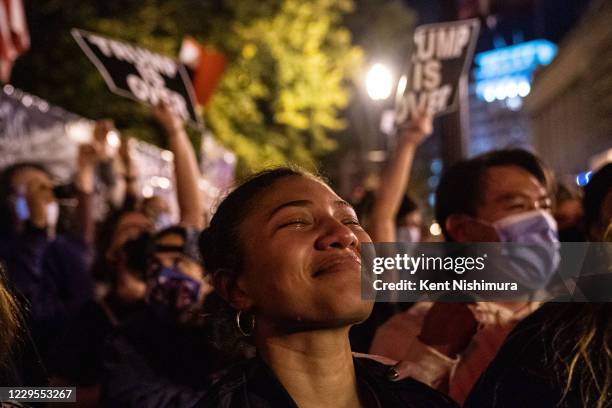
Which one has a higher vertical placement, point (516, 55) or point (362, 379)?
point (516, 55)

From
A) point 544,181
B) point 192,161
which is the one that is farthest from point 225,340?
point 192,161

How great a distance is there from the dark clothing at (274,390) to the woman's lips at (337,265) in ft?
0.96

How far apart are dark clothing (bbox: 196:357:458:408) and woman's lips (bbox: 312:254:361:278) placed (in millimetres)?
292

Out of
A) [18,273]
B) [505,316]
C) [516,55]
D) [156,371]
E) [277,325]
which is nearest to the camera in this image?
[277,325]

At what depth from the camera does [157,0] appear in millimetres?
12469

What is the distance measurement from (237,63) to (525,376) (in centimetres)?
1247

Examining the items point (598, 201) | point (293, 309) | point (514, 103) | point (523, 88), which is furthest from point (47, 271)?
point (514, 103)

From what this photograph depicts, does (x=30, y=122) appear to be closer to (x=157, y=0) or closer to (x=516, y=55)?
(x=157, y=0)

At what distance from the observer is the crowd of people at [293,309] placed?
178cm

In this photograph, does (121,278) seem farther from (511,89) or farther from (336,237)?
(511,89)

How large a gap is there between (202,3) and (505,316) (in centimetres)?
1159

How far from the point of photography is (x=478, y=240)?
2.79 m

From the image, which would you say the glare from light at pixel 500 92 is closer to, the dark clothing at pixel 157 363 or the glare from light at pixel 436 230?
the glare from light at pixel 436 230

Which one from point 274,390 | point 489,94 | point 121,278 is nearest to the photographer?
point 274,390
